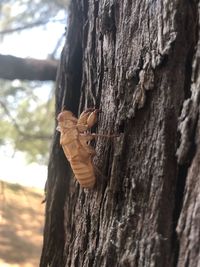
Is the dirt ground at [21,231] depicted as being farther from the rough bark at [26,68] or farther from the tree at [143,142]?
the tree at [143,142]

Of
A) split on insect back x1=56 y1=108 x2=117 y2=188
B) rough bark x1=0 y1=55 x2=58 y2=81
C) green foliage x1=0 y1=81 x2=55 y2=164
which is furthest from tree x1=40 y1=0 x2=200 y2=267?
green foliage x1=0 y1=81 x2=55 y2=164

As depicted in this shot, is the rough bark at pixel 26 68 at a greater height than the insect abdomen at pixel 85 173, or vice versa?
the rough bark at pixel 26 68

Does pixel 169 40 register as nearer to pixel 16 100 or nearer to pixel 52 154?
pixel 52 154

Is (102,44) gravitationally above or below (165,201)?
above

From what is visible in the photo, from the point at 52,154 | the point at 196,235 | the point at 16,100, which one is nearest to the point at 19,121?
the point at 16,100

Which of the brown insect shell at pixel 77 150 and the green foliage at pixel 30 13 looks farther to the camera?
the green foliage at pixel 30 13

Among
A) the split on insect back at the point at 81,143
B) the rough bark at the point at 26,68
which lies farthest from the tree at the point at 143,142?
the rough bark at the point at 26,68

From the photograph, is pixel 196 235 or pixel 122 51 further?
pixel 122 51
